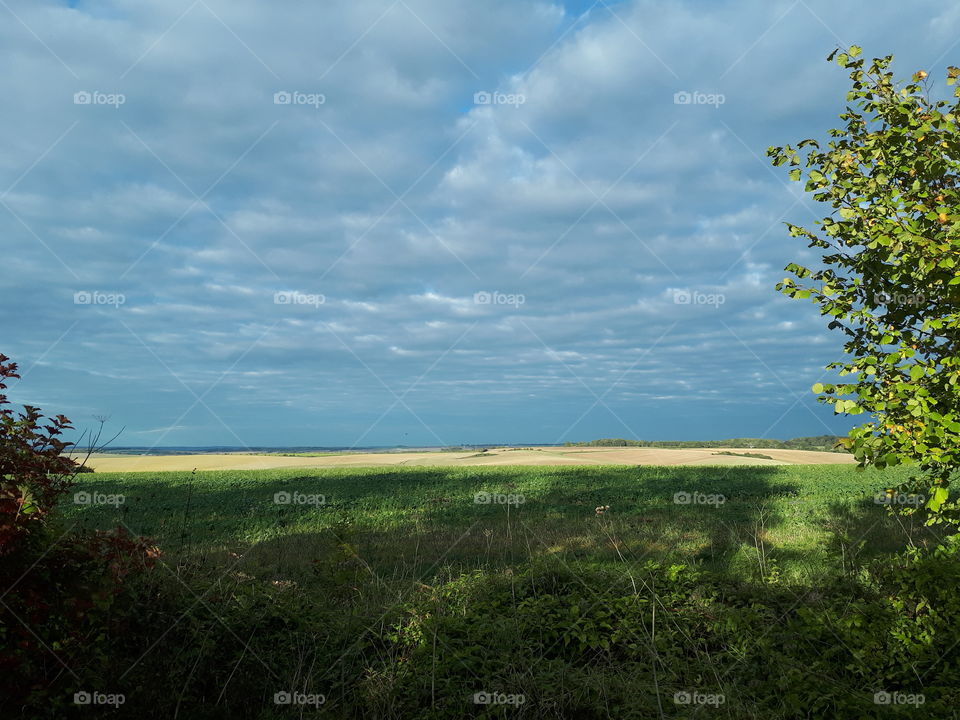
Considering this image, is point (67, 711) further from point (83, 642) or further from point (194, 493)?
point (194, 493)

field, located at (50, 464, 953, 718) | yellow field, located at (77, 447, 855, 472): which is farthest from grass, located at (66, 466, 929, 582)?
yellow field, located at (77, 447, 855, 472)

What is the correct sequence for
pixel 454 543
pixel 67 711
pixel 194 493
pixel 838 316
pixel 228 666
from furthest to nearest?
pixel 194 493 < pixel 454 543 < pixel 838 316 < pixel 228 666 < pixel 67 711

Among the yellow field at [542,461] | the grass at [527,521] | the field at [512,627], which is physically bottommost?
the field at [512,627]

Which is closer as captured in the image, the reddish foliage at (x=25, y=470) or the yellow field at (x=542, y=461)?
the reddish foliage at (x=25, y=470)

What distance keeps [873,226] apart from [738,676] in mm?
4792

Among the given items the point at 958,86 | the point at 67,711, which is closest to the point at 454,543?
the point at 67,711

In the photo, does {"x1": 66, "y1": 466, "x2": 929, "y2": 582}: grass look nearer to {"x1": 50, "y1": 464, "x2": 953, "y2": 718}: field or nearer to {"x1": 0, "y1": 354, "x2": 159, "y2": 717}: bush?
{"x1": 50, "y1": 464, "x2": 953, "y2": 718}: field

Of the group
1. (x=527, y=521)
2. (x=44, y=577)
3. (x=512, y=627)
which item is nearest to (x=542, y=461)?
(x=527, y=521)

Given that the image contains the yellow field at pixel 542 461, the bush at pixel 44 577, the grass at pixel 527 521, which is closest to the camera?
the bush at pixel 44 577

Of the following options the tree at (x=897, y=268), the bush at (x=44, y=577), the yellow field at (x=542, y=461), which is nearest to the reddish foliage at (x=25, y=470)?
the bush at (x=44, y=577)

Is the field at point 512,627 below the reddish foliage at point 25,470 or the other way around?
below

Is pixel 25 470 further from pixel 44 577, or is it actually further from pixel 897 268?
pixel 897 268

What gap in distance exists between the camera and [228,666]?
617cm

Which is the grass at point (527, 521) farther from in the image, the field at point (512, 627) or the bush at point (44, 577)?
the bush at point (44, 577)
